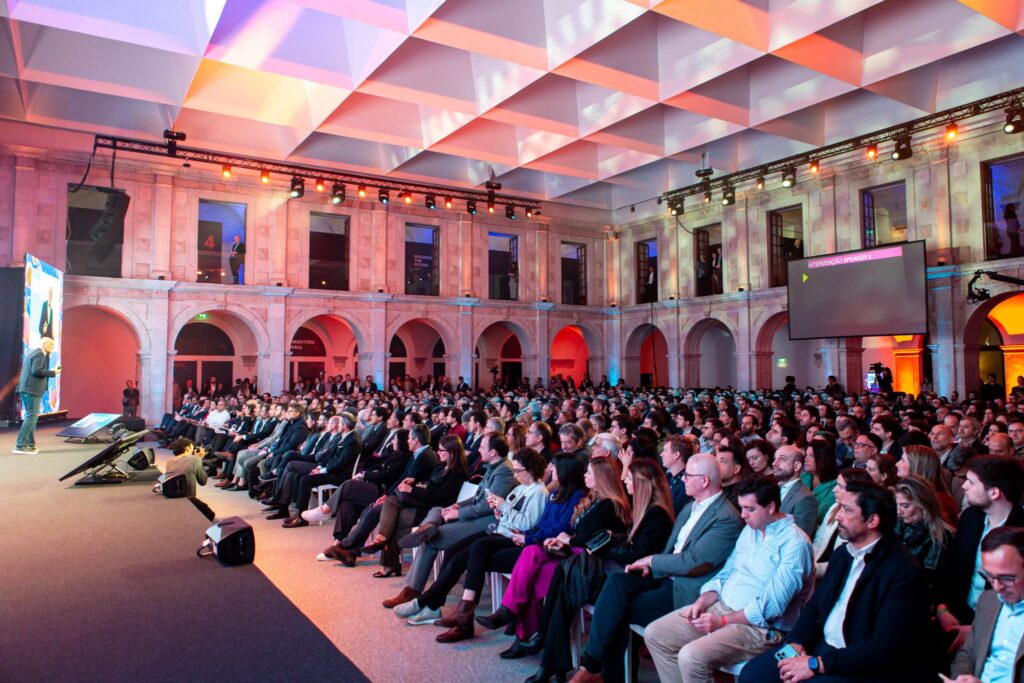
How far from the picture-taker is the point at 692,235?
67.3ft

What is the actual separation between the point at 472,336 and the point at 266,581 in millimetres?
16887

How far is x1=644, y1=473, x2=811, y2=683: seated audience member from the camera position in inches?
111

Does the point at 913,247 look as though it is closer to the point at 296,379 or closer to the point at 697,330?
the point at 697,330

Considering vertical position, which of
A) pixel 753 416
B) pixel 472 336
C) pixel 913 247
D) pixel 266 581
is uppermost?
pixel 913 247

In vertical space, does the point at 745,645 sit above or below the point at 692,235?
below

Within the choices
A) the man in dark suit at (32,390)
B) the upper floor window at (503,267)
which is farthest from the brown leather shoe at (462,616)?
the upper floor window at (503,267)

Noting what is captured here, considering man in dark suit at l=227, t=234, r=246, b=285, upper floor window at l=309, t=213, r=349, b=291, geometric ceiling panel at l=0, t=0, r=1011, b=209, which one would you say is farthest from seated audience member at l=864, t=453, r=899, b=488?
upper floor window at l=309, t=213, r=349, b=291

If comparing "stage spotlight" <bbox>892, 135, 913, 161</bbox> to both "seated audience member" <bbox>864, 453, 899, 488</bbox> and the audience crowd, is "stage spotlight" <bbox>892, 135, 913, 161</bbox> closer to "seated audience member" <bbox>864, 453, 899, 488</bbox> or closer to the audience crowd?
the audience crowd

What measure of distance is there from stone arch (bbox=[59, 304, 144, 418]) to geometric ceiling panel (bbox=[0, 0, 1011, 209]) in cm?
650

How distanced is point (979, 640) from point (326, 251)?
22658 millimetres

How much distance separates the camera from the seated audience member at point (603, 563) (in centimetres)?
341

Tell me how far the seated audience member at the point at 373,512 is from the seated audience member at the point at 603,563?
2.24m

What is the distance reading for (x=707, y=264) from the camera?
2047 centimetres

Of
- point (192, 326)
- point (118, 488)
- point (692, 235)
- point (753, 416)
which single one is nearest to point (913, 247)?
point (692, 235)
